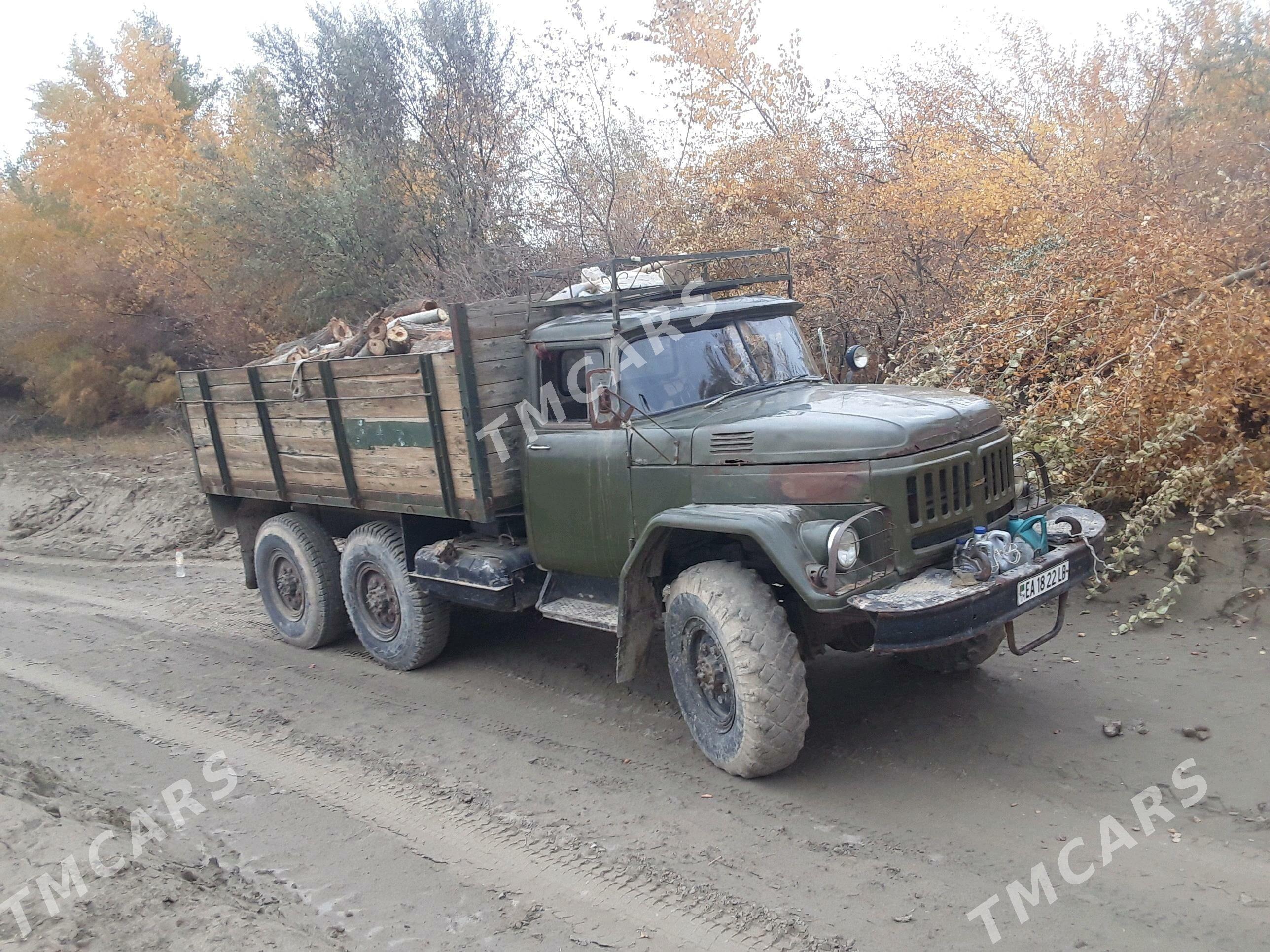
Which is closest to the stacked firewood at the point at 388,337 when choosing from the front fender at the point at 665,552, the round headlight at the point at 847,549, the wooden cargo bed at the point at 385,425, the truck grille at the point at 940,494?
the wooden cargo bed at the point at 385,425

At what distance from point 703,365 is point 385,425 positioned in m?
2.27

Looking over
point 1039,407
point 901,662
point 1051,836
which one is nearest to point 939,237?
point 1039,407

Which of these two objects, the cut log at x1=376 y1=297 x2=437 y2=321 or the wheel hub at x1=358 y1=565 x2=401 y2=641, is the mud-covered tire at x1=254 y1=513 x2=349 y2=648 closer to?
the wheel hub at x1=358 y1=565 x2=401 y2=641

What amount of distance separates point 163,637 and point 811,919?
679 cm

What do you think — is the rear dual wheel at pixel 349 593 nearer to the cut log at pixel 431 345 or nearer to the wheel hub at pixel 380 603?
the wheel hub at pixel 380 603

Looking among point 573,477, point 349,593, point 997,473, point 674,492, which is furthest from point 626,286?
point 349,593

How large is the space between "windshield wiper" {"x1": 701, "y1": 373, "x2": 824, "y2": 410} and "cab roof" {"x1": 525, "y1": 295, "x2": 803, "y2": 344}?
43 centimetres

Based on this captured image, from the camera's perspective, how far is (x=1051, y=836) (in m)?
4.04

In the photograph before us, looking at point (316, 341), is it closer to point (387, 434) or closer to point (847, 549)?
point (387, 434)

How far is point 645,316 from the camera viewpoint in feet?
18.1

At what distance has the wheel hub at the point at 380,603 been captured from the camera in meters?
7.15

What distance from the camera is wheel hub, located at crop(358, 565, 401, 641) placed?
23.5 ft

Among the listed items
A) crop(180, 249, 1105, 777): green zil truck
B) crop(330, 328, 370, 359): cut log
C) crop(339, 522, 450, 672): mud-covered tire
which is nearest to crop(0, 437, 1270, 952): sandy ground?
crop(339, 522, 450, 672): mud-covered tire

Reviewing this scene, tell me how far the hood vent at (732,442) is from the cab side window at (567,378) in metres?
0.95
